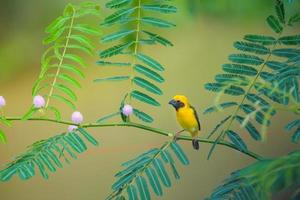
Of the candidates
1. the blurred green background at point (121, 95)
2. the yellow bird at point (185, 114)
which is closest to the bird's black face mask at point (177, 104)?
the yellow bird at point (185, 114)

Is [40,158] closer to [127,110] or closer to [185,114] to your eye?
[127,110]

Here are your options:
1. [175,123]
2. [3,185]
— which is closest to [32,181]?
[3,185]

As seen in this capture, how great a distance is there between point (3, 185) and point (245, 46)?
1.08 meters

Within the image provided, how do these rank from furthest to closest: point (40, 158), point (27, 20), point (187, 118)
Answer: point (27, 20) → point (187, 118) → point (40, 158)

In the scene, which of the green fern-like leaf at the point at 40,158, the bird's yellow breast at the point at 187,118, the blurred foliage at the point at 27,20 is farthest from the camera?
the blurred foliage at the point at 27,20

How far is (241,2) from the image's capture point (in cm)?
168

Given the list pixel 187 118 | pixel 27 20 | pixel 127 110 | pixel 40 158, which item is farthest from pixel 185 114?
pixel 27 20

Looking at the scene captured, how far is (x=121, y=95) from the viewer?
5.76 feet

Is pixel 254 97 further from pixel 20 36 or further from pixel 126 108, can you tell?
pixel 20 36

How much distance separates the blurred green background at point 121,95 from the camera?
171 centimetres

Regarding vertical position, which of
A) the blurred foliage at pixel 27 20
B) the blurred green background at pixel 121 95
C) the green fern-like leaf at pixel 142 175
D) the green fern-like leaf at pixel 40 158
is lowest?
the green fern-like leaf at pixel 142 175

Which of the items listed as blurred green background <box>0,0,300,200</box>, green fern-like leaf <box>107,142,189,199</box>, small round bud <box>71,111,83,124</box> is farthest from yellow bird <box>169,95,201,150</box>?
blurred green background <box>0,0,300,200</box>

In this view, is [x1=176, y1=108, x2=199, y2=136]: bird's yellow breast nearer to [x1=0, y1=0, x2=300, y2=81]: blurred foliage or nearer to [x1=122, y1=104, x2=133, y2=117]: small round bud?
[x1=122, y1=104, x2=133, y2=117]: small round bud

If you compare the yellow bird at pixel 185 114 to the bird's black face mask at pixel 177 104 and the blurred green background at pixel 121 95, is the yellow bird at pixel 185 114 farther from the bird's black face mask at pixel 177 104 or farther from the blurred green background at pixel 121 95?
the blurred green background at pixel 121 95
